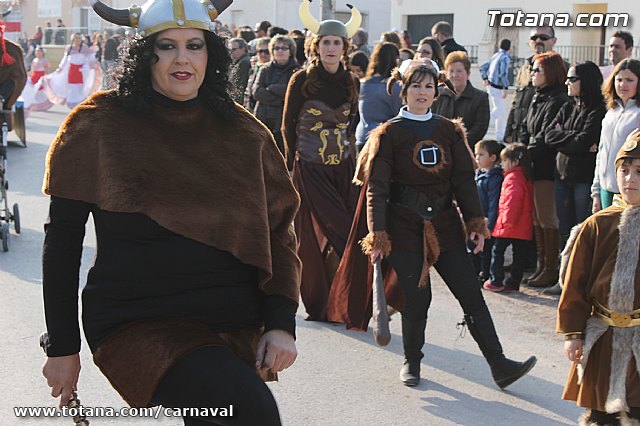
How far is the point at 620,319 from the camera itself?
4.56 metres

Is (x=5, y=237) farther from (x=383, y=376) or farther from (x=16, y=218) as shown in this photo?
(x=383, y=376)

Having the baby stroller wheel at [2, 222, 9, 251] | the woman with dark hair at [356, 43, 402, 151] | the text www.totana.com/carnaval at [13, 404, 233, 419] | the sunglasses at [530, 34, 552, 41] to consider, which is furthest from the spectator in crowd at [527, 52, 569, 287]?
the baby stroller wheel at [2, 222, 9, 251]

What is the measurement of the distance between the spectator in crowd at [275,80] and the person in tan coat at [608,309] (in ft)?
20.9

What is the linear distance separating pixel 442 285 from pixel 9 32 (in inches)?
943

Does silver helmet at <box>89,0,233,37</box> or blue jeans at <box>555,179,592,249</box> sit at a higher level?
silver helmet at <box>89,0,233,37</box>

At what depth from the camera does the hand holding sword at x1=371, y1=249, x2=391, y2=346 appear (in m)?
6.00

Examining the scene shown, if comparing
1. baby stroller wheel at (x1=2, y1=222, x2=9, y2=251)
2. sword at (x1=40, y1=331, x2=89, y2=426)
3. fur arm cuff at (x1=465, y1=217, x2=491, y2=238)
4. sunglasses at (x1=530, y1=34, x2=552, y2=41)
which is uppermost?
sunglasses at (x1=530, y1=34, x2=552, y2=41)

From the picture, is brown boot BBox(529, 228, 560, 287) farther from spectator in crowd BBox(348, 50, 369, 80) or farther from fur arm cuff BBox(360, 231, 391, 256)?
fur arm cuff BBox(360, 231, 391, 256)

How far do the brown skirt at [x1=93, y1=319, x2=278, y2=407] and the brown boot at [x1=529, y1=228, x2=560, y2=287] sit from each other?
5975 millimetres

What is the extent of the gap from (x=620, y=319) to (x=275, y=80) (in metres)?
6.77

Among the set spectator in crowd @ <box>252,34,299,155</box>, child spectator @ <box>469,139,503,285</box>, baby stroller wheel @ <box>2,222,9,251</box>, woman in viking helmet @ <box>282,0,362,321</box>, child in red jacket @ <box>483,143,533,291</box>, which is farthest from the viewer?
spectator in crowd @ <box>252,34,299,155</box>

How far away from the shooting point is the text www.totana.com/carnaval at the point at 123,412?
300cm

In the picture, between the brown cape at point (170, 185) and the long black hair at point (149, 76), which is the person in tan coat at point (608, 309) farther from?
the long black hair at point (149, 76)

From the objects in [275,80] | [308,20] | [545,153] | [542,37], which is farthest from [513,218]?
[275,80]
